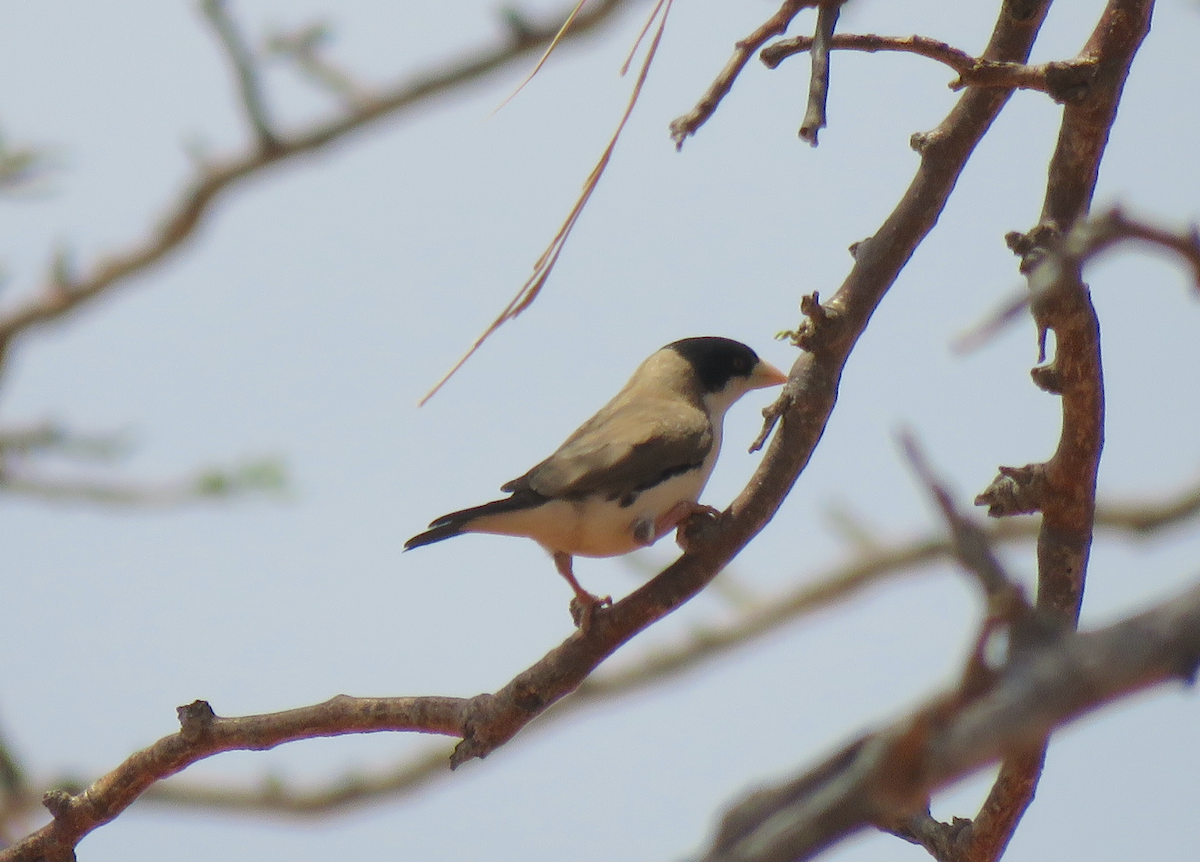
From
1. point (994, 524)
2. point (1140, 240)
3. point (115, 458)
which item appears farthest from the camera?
point (994, 524)

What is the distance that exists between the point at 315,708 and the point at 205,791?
597 cm

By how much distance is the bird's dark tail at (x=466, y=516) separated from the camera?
519cm

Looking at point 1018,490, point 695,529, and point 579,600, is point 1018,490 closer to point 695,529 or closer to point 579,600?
point 695,529

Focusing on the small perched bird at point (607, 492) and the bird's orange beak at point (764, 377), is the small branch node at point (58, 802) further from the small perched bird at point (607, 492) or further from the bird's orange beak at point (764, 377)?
the bird's orange beak at point (764, 377)

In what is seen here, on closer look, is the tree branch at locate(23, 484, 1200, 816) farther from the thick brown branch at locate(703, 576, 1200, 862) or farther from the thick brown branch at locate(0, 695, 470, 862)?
the thick brown branch at locate(703, 576, 1200, 862)

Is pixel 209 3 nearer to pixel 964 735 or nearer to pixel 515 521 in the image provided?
pixel 515 521

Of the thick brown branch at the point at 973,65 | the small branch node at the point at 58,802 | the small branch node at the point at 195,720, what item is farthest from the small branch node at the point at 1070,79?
the small branch node at the point at 58,802

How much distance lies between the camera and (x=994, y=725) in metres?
1.30

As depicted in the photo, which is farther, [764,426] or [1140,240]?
[764,426]

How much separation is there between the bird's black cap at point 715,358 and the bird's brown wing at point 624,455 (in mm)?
688

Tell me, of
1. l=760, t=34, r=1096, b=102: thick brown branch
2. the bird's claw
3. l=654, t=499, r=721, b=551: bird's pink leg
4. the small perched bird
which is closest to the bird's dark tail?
the small perched bird

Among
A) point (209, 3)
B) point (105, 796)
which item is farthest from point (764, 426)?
point (209, 3)

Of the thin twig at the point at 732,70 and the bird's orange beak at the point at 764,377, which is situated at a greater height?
the bird's orange beak at the point at 764,377

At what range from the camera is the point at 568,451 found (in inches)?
219
